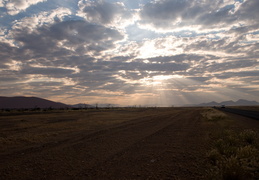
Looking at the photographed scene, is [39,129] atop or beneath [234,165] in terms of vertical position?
beneath

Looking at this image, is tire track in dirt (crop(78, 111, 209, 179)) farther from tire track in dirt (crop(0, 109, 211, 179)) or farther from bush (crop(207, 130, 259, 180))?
bush (crop(207, 130, 259, 180))

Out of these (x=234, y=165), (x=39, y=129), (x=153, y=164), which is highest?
(x=234, y=165)

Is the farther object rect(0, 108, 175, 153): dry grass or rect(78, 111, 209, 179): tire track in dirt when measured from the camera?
rect(0, 108, 175, 153): dry grass

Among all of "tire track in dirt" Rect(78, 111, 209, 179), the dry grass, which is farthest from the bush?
the dry grass

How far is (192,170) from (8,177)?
6302mm

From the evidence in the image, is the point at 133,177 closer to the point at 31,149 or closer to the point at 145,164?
the point at 145,164

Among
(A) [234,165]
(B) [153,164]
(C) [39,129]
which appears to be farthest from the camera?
(C) [39,129]

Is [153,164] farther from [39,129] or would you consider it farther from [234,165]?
[39,129]

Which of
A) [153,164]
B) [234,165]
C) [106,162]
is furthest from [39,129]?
[234,165]

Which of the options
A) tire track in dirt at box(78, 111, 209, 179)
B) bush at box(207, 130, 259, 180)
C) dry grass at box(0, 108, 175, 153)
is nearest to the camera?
bush at box(207, 130, 259, 180)

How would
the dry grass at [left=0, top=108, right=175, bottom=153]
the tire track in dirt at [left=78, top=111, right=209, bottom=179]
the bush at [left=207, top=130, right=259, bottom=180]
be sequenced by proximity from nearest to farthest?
the bush at [left=207, top=130, right=259, bottom=180] → the tire track in dirt at [left=78, top=111, right=209, bottom=179] → the dry grass at [left=0, top=108, right=175, bottom=153]

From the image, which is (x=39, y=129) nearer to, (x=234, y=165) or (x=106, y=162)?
(x=106, y=162)

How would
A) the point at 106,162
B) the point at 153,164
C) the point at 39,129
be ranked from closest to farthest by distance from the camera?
the point at 153,164
the point at 106,162
the point at 39,129

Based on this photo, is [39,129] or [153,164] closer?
[153,164]
